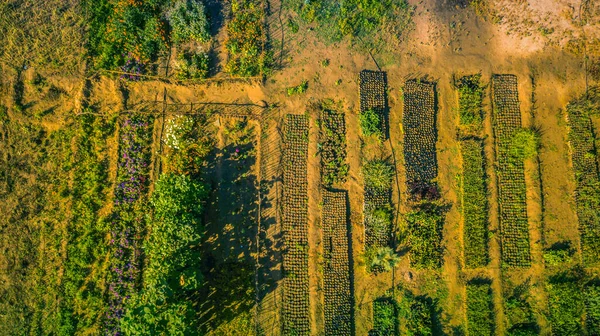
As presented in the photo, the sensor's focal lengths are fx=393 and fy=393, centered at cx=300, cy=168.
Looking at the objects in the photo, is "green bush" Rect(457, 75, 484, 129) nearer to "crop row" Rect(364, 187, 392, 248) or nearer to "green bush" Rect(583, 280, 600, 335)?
"crop row" Rect(364, 187, 392, 248)

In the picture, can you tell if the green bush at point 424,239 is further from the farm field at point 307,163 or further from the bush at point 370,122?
the bush at point 370,122

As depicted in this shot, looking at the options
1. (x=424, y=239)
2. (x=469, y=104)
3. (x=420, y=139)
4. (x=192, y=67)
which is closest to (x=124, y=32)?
(x=192, y=67)

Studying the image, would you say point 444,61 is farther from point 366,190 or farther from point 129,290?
point 129,290

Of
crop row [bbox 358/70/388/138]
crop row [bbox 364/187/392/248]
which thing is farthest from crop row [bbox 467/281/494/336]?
crop row [bbox 358/70/388/138]

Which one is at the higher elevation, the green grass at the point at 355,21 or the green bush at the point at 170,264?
the green grass at the point at 355,21

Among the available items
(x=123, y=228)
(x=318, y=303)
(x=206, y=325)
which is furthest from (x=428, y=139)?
(x=123, y=228)

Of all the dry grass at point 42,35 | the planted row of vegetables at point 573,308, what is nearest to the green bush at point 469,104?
the planted row of vegetables at point 573,308
